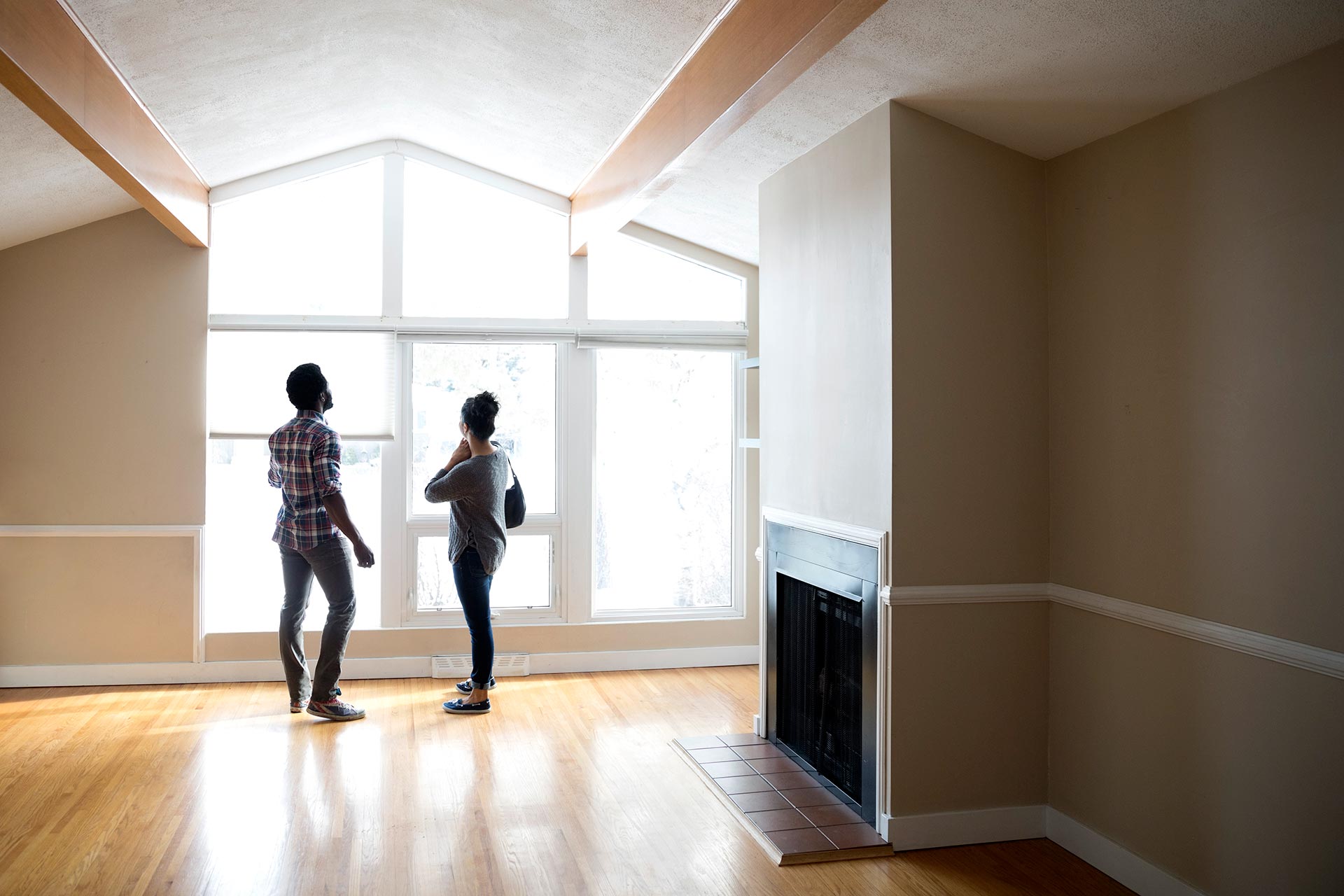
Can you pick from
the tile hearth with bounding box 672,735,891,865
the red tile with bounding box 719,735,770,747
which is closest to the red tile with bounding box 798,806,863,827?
the tile hearth with bounding box 672,735,891,865

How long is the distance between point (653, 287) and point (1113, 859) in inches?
146

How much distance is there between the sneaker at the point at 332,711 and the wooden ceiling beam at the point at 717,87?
2518 millimetres

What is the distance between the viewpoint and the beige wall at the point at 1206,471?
2.36m

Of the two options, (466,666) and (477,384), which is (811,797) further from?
(477,384)

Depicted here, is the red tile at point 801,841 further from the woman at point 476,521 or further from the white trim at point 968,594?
the woman at point 476,521

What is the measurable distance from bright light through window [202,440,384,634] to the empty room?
2cm

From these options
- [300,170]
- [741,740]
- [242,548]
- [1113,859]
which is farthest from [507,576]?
[1113,859]

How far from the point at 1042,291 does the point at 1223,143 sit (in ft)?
2.47

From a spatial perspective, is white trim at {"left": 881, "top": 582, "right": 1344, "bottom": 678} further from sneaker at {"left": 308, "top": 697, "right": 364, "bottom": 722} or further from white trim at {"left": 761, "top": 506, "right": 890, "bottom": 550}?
sneaker at {"left": 308, "top": 697, "right": 364, "bottom": 722}

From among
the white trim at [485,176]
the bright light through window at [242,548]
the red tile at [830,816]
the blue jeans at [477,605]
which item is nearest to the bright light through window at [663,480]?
the white trim at [485,176]

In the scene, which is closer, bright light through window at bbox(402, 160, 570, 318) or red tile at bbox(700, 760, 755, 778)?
red tile at bbox(700, 760, 755, 778)

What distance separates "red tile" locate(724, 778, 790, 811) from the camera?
3381 mm

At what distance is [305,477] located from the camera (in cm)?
432

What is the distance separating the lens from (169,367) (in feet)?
17.0
